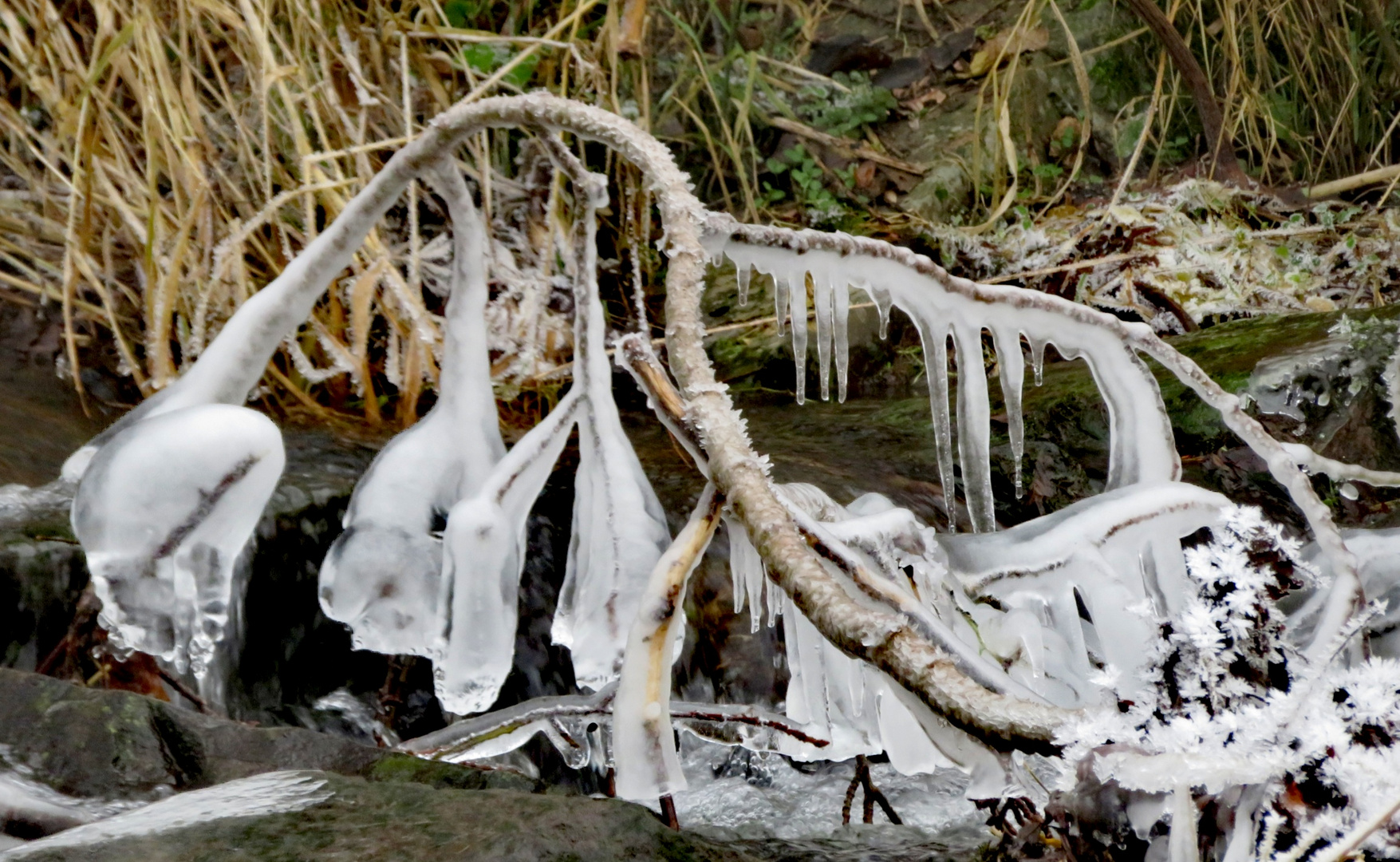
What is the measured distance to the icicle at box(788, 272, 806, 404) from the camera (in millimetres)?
1239

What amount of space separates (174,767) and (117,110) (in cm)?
207

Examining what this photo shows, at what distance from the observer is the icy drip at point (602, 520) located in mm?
1163

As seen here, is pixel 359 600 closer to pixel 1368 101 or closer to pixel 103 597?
pixel 103 597

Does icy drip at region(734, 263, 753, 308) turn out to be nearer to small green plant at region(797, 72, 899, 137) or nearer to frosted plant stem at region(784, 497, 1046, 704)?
frosted plant stem at region(784, 497, 1046, 704)

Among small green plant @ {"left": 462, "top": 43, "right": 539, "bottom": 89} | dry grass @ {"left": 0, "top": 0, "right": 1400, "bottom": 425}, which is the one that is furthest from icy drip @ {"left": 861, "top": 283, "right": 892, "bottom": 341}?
small green plant @ {"left": 462, "top": 43, "right": 539, "bottom": 89}

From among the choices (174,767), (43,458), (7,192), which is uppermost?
(7,192)

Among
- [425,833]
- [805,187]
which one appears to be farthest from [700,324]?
[805,187]

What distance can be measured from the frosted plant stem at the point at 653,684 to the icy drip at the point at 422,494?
1.41ft

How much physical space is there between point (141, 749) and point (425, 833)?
1.05 feet

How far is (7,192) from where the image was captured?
2834 mm

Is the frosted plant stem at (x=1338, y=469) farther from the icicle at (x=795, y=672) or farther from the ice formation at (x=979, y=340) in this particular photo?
the icicle at (x=795, y=672)

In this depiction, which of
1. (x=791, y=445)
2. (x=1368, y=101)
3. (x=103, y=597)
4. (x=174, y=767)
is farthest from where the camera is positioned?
(x=1368, y=101)

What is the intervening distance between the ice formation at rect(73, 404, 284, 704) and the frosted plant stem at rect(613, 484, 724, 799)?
495mm

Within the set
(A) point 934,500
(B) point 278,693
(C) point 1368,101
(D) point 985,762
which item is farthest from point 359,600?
(C) point 1368,101
